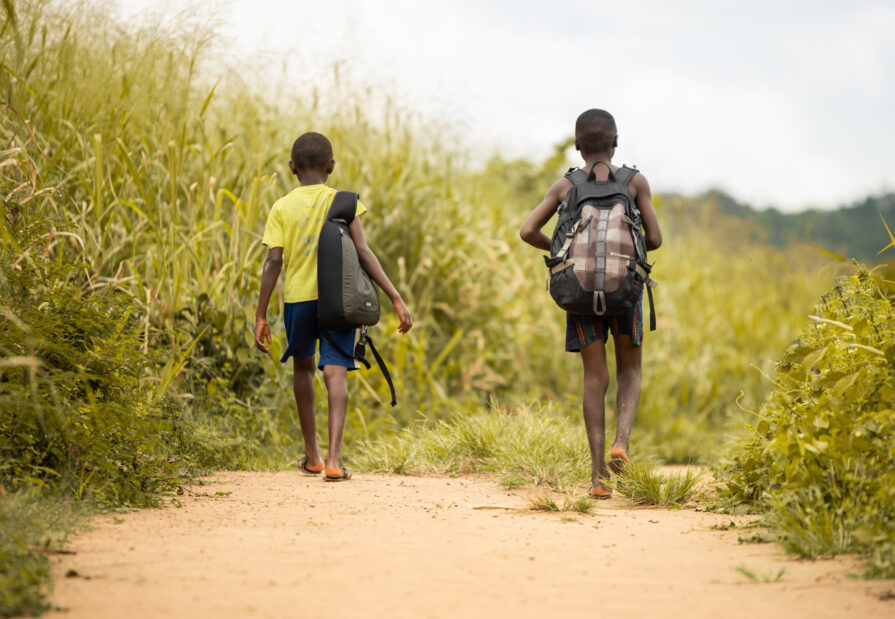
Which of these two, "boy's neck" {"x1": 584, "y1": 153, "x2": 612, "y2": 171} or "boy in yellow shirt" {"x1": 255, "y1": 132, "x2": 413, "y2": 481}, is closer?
"boy's neck" {"x1": 584, "y1": 153, "x2": 612, "y2": 171}

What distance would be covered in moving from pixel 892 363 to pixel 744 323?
8020mm

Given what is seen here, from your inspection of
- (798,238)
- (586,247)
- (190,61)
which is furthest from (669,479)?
(798,238)

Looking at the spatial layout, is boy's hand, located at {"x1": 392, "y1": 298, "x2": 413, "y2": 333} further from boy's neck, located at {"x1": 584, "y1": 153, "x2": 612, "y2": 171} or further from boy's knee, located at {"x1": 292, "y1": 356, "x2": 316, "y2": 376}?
boy's neck, located at {"x1": 584, "y1": 153, "x2": 612, "y2": 171}

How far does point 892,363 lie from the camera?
121 inches

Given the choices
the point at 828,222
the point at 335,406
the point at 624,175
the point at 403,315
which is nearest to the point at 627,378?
the point at 624,175

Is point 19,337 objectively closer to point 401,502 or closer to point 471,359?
point 401,502

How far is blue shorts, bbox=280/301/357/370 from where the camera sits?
180 inches

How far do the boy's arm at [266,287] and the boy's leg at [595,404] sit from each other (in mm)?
1671

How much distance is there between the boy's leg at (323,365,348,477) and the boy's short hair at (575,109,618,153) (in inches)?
68.4

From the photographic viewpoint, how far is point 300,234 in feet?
15.2

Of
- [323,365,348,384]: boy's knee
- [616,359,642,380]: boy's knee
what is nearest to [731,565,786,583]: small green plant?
[616,359,642,380]: boy's knee

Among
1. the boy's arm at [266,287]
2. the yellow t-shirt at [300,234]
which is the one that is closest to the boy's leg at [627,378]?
the yellow t-shirt at [300,234]

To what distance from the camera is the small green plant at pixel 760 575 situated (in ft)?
8.36

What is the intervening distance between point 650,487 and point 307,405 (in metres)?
1.87
